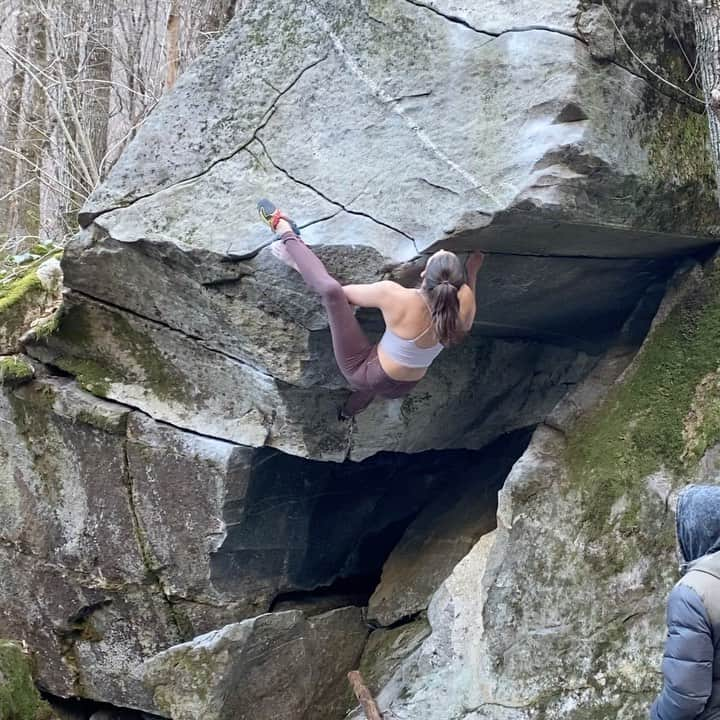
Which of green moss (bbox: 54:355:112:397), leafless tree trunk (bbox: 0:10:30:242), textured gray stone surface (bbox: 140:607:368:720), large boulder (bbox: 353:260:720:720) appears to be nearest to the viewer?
large boulder (bbox: 353:260:720:720)

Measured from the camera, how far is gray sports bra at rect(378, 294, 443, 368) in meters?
4.31

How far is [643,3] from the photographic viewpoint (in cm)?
443

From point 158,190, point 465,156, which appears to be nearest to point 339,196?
point 465,156

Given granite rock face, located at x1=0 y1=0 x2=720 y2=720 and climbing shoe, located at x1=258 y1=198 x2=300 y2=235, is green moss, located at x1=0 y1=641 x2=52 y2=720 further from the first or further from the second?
climbing shoe, located at x1=258 y1=198 x2=300 y2=235

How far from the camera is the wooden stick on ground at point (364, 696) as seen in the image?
488 centimetres

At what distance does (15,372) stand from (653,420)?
3766mm

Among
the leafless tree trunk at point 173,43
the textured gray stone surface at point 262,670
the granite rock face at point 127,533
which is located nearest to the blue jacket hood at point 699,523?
the granite rock face at point 127,533

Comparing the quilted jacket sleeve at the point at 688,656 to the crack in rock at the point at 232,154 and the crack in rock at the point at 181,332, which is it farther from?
the crack in rock at the point at 232,154

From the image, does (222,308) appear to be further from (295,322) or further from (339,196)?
(339,196)

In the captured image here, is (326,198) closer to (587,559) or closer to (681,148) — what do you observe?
(681,148)

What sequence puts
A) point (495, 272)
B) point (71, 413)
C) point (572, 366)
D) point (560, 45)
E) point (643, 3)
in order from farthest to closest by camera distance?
point (572, 366), point (71, 413), point (495, 272), point (643, 3), point (560, 45)

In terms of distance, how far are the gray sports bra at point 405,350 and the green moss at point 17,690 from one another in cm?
313

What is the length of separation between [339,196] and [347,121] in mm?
402

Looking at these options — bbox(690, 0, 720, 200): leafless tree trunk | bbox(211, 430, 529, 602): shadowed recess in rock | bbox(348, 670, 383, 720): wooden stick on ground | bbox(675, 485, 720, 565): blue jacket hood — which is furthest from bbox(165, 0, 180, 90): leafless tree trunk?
bbox(675, 485, 720, 565): blue jacket hood
